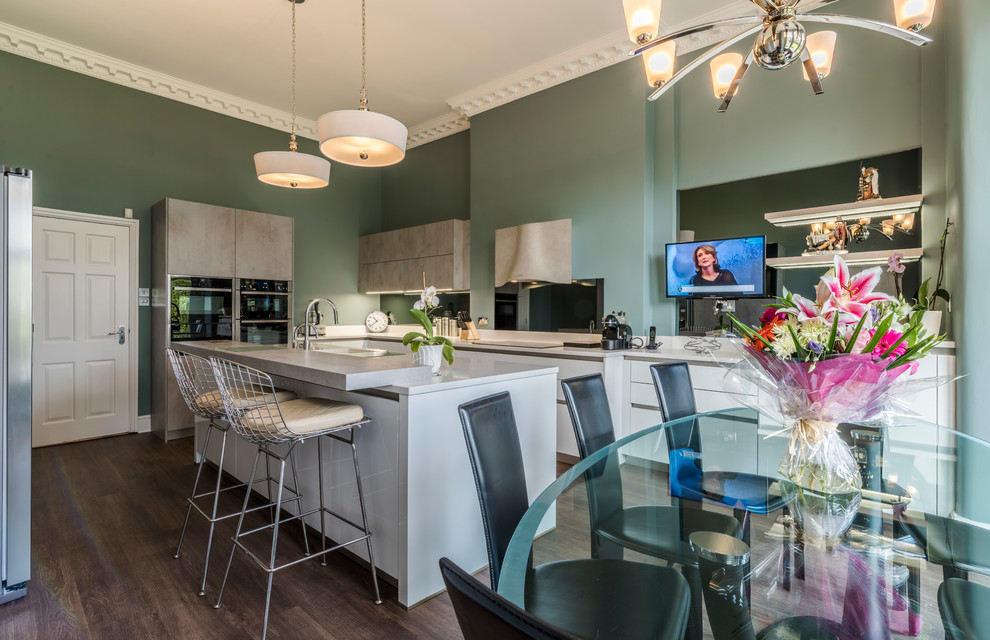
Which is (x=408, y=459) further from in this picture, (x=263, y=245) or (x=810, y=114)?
(x=263, y=245)

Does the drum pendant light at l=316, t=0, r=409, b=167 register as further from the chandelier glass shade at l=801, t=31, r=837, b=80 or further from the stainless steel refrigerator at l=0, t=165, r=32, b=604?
the chandelier glass shade at l=801, t=31, r=837, b=80

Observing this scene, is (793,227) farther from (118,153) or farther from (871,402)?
(118,153)

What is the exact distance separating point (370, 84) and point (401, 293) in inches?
94.5

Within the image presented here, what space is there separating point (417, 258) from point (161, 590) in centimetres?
410

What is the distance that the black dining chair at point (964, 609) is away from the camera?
2.90 ft

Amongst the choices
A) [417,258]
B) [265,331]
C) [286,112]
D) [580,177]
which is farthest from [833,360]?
Answer: [286,112]

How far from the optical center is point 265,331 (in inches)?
201

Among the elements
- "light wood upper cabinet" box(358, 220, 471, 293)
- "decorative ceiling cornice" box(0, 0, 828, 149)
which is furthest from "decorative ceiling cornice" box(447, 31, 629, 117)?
"light wood upper cabinet" box(358, 220, 471, 293)

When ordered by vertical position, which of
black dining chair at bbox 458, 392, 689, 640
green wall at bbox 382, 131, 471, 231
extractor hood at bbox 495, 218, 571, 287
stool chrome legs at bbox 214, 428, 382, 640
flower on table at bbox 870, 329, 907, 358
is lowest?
stool chrome legs at bbox 214, 428, 382, 640

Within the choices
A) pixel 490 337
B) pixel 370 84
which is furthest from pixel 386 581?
pixel 370 84

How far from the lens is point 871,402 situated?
1122 millimetres

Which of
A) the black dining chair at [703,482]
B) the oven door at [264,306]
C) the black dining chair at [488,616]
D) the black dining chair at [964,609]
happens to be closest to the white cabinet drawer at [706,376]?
the black dining chair at [703,482]

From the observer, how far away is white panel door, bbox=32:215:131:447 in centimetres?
410

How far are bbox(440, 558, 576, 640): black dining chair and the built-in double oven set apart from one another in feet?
16.7
